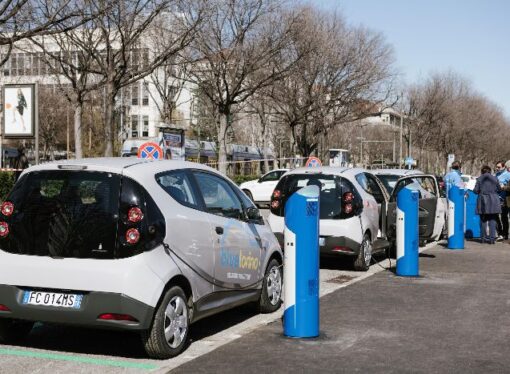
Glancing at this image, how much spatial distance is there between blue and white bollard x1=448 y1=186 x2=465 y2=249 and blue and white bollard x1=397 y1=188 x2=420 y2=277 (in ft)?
15.1

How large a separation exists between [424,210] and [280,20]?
23.7 m

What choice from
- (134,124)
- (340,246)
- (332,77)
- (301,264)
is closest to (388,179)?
(340,246)

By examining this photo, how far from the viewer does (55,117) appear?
202 ft

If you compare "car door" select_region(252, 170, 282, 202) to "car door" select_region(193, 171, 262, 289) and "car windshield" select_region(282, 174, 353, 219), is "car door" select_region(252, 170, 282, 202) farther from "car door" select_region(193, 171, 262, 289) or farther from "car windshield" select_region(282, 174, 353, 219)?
"car door" select_region(193, 171, 262, 289)

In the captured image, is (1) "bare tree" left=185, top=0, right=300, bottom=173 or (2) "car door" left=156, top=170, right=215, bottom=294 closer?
(2) "car door" left=156, top=170, right=215, bottom=294

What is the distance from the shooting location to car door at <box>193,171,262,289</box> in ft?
22.2

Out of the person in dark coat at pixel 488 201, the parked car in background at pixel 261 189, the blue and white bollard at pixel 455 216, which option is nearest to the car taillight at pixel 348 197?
the blue and white bollard at pixel 455 216

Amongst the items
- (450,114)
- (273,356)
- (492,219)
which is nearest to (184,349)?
(273,356)

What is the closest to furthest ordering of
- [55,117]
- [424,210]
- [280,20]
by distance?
[424,210], [280,20], [55,117]

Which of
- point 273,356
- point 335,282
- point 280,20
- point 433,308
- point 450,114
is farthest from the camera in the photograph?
point 450,114

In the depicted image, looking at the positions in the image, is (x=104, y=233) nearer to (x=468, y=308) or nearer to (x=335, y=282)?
(x=468, y=308)

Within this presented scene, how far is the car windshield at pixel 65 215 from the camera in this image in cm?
581

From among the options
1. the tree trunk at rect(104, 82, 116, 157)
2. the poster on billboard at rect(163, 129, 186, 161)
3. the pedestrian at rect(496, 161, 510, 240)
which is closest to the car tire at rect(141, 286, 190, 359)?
the pedestrian at rect(496, 161, 510, 240)

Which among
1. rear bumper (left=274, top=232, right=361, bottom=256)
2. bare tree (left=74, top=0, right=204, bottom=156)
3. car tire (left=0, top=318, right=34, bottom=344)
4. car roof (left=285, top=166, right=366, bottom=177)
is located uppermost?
bare tree (left=74, top=0, right=204, bottom=156)
